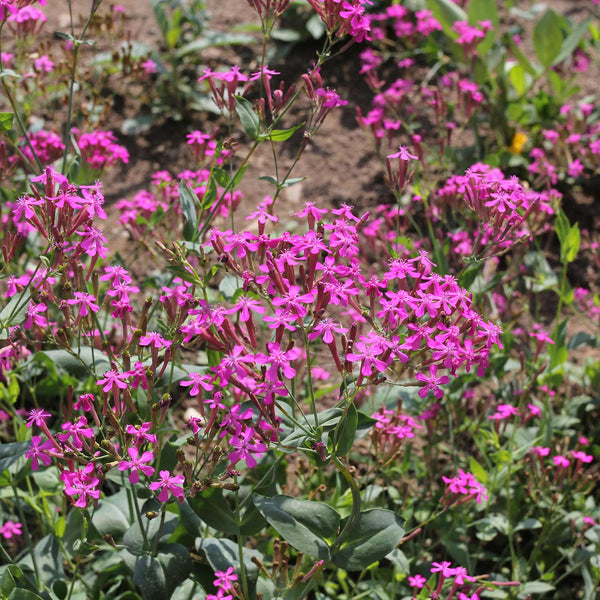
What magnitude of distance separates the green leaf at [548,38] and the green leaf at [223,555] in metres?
3.88

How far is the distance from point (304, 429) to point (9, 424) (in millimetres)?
2030

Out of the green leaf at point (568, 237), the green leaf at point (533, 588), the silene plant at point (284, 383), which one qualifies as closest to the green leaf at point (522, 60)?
the silene plant at point (284, 383)

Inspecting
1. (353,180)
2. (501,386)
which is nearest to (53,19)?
(353,180)

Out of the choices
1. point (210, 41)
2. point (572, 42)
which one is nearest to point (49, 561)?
point (210, 41)

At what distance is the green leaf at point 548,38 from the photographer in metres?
5.12

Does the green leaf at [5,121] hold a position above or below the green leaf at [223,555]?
above

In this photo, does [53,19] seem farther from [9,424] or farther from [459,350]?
[459,350]

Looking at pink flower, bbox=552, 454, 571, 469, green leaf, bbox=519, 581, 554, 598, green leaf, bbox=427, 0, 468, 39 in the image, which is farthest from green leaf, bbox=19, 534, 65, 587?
green leaf, bbox=427, 0, 468, 39

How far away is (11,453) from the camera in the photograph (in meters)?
2.45

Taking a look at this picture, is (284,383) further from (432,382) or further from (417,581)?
(417,581)

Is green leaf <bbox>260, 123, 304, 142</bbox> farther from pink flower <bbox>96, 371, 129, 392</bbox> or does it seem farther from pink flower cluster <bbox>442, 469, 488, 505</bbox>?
pink flower cluster <bbox>442, 469, 488, 505</bbox>

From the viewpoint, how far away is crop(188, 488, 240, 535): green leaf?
7.60 ft

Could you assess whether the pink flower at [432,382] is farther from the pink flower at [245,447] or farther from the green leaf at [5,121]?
the green leaf at [5,121]

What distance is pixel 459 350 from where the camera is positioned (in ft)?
6.83
